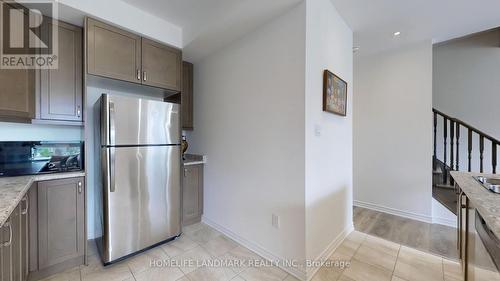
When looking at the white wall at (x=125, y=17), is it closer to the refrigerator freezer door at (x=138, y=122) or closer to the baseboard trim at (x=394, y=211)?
Result: the refrigerator freezer door at (x=138, y=122)

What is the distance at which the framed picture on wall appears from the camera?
1.94 meters

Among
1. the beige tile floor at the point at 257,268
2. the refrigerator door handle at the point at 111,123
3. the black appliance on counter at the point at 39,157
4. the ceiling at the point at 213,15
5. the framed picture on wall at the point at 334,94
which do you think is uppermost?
the ceiling at the point at 213,15

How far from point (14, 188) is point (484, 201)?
273cm

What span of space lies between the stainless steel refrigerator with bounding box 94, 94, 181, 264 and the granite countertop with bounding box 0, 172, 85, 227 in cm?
33

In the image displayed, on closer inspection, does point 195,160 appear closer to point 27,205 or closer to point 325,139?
A: point 27,205

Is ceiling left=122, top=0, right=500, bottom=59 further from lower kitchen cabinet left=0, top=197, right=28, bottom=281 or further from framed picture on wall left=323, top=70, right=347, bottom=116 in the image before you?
lower kitchen cabinet left=0, top=197, right=28, bottom=281

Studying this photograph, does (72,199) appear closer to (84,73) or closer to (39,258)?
(39,258)

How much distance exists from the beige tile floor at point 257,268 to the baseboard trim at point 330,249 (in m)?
0.03

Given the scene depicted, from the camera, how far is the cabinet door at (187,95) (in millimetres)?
2910

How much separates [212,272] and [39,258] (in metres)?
1.43

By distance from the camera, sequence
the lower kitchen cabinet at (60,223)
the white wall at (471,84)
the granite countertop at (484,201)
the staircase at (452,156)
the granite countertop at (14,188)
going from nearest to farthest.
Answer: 1. the granite countertop at (484,201)
2. the granite countertop at (14,188)
3. the lower kitchen cabinet at (60,223)
4. the staircase at (452,156)
5. the white wall at (471,84)

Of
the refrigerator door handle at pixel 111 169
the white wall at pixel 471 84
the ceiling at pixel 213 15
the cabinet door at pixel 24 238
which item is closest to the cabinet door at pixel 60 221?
the cabinet door at pixel 24 238

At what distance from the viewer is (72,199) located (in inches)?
71.4

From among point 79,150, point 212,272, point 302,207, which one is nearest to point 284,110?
point 302,207
